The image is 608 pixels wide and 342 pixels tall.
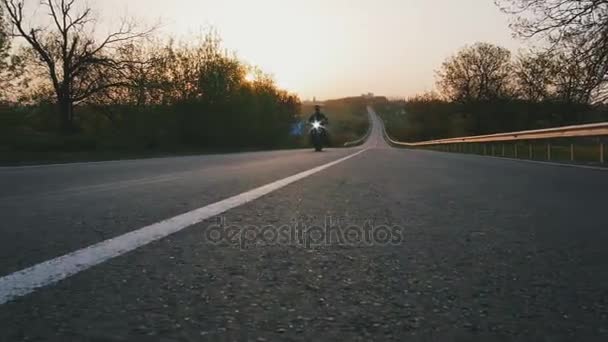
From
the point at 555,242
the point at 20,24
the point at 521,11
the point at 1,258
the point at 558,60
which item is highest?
the point at 20,24

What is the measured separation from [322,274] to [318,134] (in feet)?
78.5

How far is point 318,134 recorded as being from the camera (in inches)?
1027

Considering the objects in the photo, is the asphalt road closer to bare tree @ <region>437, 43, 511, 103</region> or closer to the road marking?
the road marking

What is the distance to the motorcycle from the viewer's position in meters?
26.1

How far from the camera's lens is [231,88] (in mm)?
42562

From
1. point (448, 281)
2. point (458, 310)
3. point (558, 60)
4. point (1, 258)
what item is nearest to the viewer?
point (458, 310)

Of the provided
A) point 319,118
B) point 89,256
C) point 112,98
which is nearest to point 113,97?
point 112,98

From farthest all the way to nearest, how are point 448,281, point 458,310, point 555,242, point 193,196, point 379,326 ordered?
point 193,196, point 555,242, point 448,281, point 458,310, point 379,326

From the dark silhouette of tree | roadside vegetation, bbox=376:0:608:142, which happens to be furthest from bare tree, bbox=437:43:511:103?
the dark silhouette of tree

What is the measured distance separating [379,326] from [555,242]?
193cm

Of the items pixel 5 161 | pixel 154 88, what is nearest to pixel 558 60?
pixel 5 161

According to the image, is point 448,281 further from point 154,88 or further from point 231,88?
point 231,88

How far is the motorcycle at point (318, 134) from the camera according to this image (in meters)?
26.1

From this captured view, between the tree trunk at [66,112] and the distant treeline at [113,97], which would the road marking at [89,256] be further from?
the tree trunk at [66,112]
